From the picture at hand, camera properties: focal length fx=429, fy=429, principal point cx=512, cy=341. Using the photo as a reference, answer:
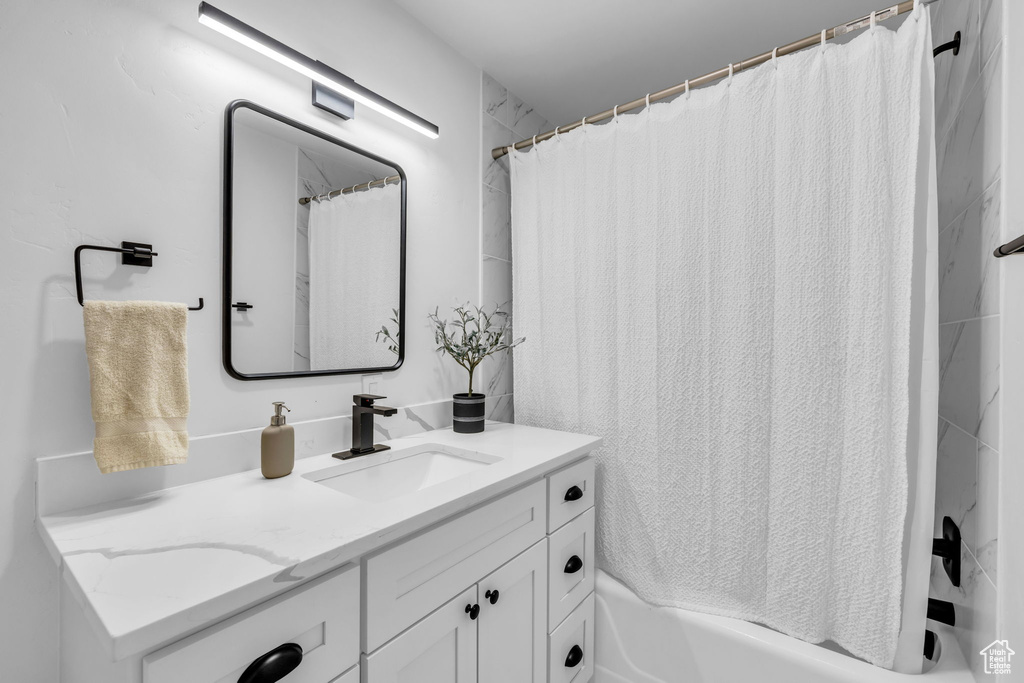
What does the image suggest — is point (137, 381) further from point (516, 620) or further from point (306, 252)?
point (516, 620)

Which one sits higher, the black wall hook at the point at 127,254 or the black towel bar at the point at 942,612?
the black wall hook at the point at 127,254

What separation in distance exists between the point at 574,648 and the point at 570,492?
20.3 inches

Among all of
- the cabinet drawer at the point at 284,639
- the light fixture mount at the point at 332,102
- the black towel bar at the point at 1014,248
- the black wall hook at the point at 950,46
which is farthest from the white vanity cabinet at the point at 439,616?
the black wall hook at the point at 950,46

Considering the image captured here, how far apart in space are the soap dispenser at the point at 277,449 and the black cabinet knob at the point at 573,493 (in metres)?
0.79

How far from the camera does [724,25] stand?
158 cm

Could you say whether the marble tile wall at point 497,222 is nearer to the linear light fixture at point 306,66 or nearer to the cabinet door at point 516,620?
the linear light fixture at point 306,66

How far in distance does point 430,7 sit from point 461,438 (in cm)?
149

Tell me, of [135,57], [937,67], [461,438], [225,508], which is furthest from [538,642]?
[937,67]

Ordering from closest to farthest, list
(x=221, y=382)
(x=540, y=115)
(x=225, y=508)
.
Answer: (x=225, y=508), (x=221, y=382), (x=540, y=115)

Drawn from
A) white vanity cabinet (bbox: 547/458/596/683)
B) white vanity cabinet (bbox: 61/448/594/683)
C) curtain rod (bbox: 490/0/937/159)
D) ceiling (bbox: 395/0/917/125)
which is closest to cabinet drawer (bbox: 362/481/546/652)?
white vanity cabinet (bbox: 61/448/594/683)

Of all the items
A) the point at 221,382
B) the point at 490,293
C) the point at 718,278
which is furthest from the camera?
the point at 490,293

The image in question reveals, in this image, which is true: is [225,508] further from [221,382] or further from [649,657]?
[649,657]

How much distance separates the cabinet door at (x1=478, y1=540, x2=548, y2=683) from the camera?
3.38ft

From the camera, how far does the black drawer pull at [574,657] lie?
4.43 ft
